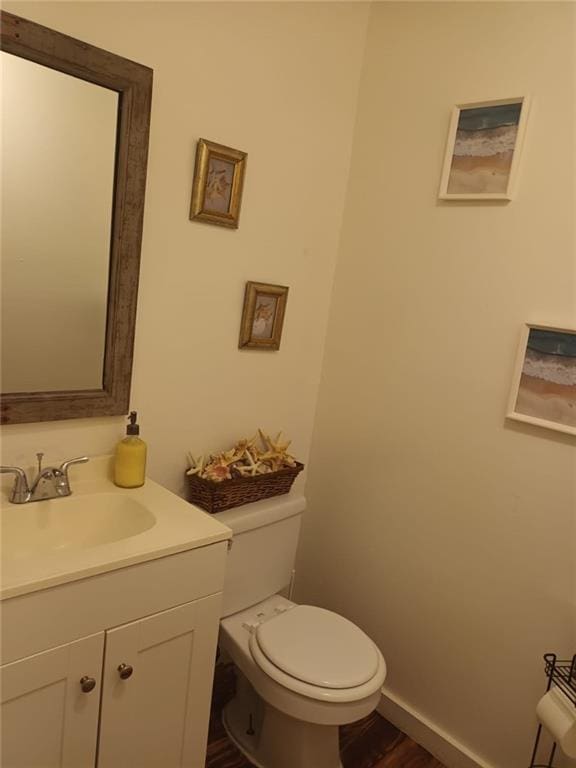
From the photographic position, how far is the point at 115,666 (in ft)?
3.71

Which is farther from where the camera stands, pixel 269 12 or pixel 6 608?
pixel 269 12

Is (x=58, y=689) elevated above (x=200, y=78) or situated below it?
below

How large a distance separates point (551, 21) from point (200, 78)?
958mm

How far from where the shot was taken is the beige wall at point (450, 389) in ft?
4.84

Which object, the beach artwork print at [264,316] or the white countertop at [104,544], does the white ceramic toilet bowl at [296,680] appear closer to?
the white countertop at [104,544]

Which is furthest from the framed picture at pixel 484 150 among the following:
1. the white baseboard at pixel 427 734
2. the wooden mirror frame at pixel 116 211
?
the white baseboard at pixel 427 734

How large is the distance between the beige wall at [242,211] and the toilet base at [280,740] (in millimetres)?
785

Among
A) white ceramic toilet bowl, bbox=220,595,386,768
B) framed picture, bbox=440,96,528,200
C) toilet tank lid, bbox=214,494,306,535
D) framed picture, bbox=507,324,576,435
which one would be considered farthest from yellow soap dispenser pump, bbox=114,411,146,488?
framed picture, bbox=440,96,528,200

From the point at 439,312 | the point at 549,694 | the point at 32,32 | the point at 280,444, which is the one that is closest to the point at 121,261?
the point at 32,32

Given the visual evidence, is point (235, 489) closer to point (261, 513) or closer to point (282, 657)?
point (261, 513)

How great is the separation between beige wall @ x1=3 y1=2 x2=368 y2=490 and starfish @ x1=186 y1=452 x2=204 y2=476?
0.03 meters

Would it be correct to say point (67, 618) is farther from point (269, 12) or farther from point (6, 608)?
point (269, 12)

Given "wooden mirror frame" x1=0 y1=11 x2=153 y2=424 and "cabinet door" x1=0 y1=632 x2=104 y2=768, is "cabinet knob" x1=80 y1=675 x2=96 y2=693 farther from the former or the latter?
"wooden mirror frame" x1=0 y1=11 x2=153 y2=424

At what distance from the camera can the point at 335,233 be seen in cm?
196
